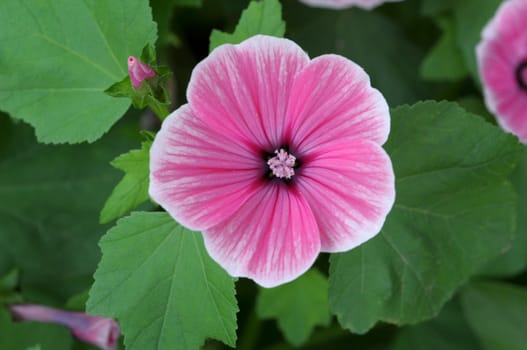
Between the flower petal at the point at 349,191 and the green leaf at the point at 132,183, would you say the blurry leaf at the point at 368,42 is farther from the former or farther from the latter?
the flower petal at the point at 349,191

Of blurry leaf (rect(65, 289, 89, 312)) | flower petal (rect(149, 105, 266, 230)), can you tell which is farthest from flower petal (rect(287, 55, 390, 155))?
blurry leaf (rect(65, 289, 89, 312))

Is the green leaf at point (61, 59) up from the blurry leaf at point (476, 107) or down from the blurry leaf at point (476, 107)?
up

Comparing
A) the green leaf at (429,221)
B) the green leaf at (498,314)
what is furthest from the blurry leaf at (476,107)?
the green leaf at (429,221)

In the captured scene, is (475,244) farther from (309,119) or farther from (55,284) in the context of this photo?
(55,284)

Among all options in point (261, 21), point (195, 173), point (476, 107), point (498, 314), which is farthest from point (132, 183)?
point (498, 314)

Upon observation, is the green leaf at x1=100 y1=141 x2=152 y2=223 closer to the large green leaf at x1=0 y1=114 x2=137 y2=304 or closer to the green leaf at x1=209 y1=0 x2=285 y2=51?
the green leaf at x1=209 y1=0 x2=285 y2=51
